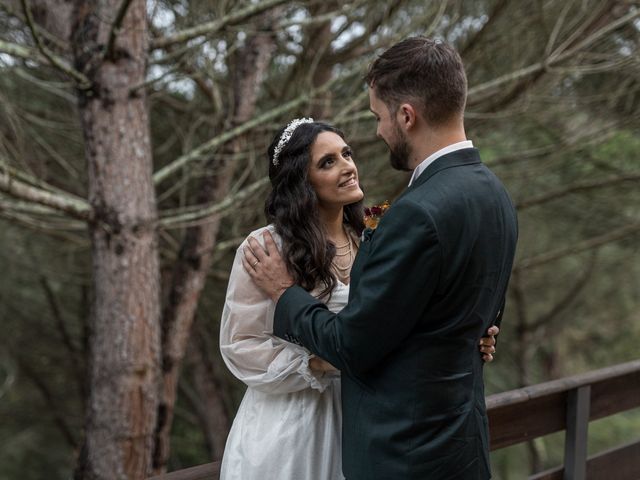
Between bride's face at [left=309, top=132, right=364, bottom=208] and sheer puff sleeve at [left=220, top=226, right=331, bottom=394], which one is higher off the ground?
bride's face at [left=309, top=132, right=364, bottom=208]

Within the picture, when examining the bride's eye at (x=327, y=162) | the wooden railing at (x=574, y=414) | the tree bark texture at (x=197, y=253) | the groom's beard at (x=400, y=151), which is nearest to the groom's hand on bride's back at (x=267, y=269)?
the bride's eye at (x=327, y=162)

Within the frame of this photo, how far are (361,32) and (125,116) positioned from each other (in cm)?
235

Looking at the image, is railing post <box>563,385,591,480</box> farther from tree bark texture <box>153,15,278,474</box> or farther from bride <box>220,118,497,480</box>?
tree bark texture <box>153,15,278,474</box>

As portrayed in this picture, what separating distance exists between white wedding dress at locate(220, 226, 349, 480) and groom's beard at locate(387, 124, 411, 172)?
1.44ft

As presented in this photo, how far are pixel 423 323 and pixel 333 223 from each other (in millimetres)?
625

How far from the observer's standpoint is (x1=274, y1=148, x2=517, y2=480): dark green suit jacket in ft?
4.66

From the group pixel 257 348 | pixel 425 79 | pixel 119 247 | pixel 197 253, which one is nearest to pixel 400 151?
pixel 425 79

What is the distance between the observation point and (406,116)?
1521 mm

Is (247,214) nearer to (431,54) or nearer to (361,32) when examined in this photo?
(361,32)

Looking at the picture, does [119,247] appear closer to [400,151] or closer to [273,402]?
[273,402]

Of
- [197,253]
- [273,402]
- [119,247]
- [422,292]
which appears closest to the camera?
[422,292]

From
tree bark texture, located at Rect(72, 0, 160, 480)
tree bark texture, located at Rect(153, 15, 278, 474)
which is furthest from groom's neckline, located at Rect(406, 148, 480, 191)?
tree bark texture, located at Rect(153, 15, 278, 474)

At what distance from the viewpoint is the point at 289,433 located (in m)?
1.82

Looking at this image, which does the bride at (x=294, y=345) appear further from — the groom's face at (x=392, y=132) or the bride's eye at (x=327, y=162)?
the groom's face at (x=392, y=132)
